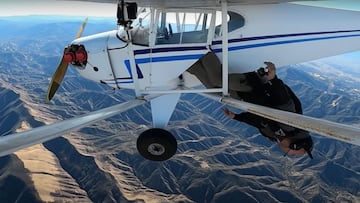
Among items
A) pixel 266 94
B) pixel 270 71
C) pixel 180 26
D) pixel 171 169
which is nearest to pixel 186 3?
pixel 180 26

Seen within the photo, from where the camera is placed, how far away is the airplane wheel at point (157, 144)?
817cm

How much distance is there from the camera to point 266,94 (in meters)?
7.64

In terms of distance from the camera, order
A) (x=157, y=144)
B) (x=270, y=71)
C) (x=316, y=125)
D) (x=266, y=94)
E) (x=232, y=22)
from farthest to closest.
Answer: (x=157, y=144) < (x=232, y=22) < (x=266, y=94) < (x=270, y=71) < (x=316, y=125)

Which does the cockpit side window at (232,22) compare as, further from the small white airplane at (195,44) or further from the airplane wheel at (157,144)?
the airplane wheel at (157,144)

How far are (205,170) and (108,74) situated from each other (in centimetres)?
11045

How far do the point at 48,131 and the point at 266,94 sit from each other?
371 cm

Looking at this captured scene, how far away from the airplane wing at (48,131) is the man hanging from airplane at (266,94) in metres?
1.39

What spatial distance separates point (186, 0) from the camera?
23.4 ft

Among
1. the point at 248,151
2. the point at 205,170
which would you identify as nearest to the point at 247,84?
the point at 205,170

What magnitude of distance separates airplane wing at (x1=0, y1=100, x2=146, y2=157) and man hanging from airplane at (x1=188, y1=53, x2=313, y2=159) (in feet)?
4.55

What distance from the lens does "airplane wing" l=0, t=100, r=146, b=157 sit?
5.62 meters

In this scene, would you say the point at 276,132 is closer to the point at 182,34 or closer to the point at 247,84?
the point at 247,84

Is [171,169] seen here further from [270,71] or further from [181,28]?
[270,71]

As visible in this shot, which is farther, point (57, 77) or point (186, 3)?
point (57, 77)
